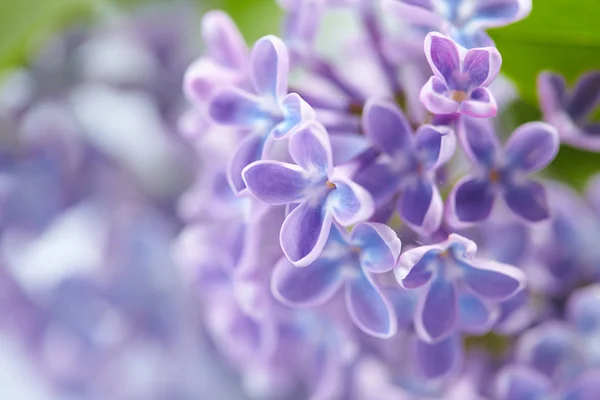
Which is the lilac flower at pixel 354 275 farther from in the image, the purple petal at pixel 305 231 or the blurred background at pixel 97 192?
the blurred background at pixel 97 192

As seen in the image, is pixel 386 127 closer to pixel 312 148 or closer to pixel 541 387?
pixel 312 148

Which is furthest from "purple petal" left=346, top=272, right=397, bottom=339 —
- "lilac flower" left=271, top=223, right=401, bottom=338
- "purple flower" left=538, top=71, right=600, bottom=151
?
"purple flower" left=538, top=71, right=600, bottom=151

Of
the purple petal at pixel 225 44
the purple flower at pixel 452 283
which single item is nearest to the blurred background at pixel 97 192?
the purple petal at pixel 225 44

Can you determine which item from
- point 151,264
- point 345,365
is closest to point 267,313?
point 345,365

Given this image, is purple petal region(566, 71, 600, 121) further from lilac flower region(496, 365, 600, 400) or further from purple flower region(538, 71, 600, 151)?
lilac flower region(496, 365, 600, 400)

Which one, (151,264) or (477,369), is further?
(151,264)

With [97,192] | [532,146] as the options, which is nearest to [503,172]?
[532,146]

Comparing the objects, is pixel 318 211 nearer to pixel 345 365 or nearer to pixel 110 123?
pixel 345 365
